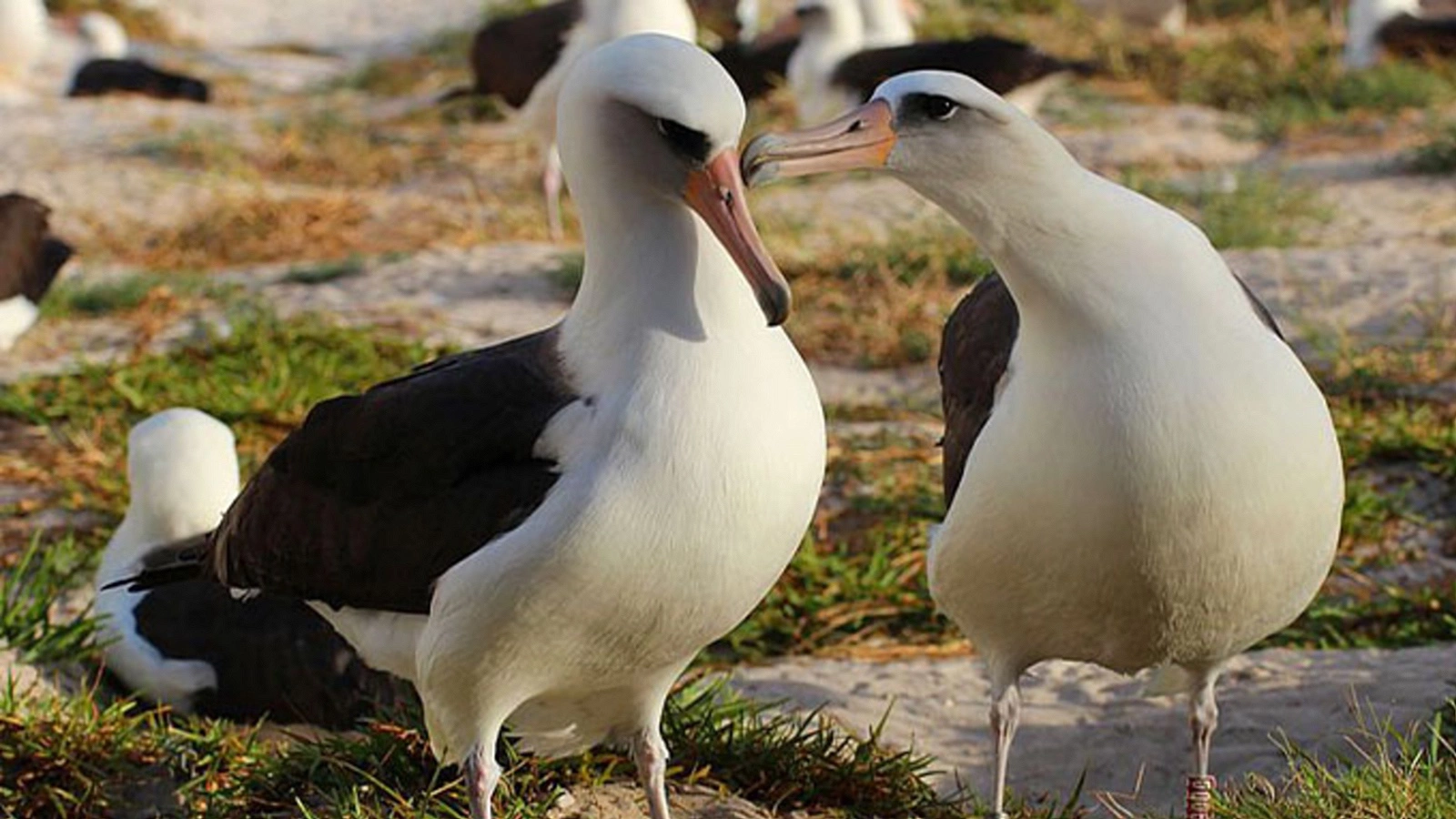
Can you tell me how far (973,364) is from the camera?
4070 millimetres

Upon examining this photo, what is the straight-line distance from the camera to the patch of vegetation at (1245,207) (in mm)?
8438

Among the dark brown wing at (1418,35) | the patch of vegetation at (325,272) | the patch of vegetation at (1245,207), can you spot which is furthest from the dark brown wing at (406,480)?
the dark brown wing at (1418,35)

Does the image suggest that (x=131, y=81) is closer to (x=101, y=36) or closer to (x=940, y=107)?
(x=101, y=36)

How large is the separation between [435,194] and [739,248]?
27.8ft

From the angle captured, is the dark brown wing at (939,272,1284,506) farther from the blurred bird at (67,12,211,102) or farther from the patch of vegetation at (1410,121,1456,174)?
the blurred bird at (67,12,211,102)

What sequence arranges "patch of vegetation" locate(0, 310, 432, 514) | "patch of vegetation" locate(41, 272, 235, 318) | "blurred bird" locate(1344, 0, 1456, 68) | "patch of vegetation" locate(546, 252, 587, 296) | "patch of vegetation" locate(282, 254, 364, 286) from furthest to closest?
1. "blurred bird" locate(1344, 0, 1456, 68)
2. "patch of vegetation" locate(282, 254, 364, 286)
3. "patch of vegetation" locate(41, 272, 235, 318)
4. "patch of vegetation" locate(546, 252, 587, 296)
5. "patch of vegetation" locate(0, 310, 432, 514)

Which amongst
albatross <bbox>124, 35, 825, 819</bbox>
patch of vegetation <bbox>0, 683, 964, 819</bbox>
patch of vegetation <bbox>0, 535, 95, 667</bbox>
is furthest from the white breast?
patch of vegetation <bbox>0, 535, 95, 667</bbox>

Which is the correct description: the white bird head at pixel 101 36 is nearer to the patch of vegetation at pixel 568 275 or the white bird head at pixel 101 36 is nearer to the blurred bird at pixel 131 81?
the blurred bird at pixel 131 81

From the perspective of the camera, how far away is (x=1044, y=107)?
12.7 metres

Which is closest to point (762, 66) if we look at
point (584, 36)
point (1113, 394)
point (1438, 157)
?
point (584, 36)

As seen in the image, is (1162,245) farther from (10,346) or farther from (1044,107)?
(1044,107)

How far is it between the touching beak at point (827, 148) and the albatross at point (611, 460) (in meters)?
0.10

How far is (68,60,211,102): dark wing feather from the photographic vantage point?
14.8 m

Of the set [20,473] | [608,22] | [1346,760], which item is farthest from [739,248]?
[608,22]
